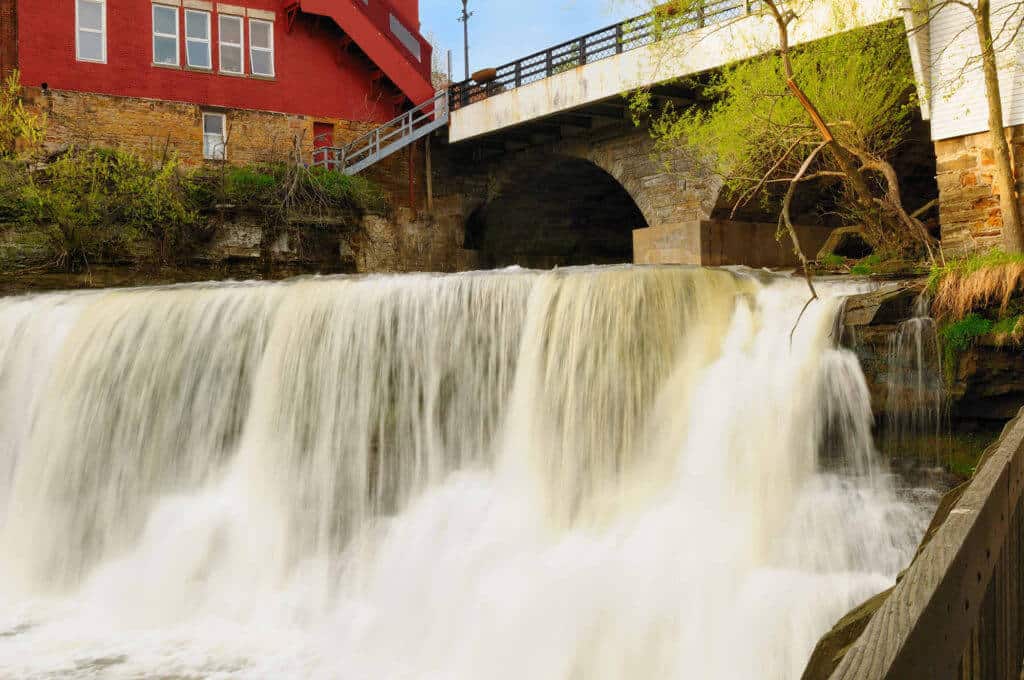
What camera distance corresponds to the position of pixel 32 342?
11500mm

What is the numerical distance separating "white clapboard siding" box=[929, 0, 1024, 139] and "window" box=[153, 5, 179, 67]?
17922 millimetres

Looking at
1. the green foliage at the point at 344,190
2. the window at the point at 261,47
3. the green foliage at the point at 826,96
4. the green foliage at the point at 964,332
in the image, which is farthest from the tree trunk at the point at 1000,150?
the window at the point at 261,47

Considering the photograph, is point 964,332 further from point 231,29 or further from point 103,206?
point 231,29

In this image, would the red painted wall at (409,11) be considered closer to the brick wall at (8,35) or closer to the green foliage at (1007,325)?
the brick wall at (8,35)

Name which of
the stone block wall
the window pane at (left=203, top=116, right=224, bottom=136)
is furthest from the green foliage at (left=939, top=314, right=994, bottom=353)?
the window pane at (left=203, top=116, right=224, bottom=136)

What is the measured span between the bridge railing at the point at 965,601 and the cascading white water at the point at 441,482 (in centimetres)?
344

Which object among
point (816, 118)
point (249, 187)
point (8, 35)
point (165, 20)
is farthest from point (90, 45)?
point (816, 118)

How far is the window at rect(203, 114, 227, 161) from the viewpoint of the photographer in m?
23.4

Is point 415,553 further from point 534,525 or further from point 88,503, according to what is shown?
point 88,503

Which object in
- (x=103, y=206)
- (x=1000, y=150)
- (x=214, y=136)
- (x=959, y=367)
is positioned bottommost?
(x=959, y=367)

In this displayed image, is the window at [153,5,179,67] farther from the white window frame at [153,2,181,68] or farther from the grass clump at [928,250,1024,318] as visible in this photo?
the grass clump at [928,250,1024,318]

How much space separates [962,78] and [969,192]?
1.48 metres

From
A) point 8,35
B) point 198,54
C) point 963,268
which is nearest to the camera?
point 963,268

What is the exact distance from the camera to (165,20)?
2341cm
